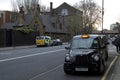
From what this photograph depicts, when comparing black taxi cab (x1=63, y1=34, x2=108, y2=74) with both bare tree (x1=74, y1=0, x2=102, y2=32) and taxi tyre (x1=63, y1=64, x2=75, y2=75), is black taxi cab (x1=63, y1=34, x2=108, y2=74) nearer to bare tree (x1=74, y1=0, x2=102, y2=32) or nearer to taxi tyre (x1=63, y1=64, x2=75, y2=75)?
→ taxi tyre (x1=63, y1=64, x2=75, y2=75)

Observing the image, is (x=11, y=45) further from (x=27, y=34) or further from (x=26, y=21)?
(x=26, y=21)

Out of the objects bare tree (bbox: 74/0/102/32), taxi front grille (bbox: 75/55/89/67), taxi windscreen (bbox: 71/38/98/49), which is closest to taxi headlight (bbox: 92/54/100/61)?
taxi front grille (bbox: 75/55/89/67)

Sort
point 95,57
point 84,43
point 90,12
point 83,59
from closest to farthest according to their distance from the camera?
1. point 83,59
2. point 95,57
3. point 84,43
4. point 90,12

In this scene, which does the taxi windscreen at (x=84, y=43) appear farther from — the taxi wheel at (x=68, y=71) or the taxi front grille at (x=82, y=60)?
the taxi wheel at (x=68, y=71)

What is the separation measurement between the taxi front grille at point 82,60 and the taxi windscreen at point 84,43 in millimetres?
1011

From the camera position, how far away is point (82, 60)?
14.6 metres

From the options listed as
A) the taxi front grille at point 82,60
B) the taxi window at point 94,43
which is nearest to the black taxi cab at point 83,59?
the taxi front grille at point 82,60

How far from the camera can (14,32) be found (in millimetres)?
59688

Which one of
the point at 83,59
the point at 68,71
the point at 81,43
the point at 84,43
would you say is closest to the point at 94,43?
the point at 84,43

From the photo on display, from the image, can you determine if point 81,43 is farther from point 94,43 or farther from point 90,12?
Result: point 90,12

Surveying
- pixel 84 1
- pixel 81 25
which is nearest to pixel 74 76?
pixel 81 25

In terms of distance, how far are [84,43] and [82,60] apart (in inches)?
53.6

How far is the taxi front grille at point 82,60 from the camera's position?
47.9 feet

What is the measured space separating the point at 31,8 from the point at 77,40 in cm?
9773
